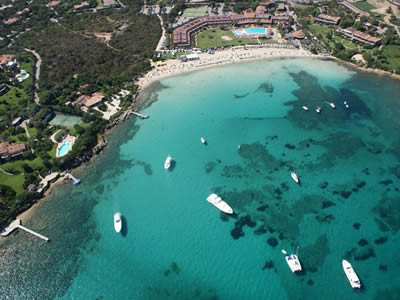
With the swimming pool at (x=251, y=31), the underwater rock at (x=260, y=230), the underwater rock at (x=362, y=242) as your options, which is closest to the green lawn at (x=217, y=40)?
the swimming pool at (x=251, y=31)

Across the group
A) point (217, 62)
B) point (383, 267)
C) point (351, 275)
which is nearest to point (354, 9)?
point (217, 62)

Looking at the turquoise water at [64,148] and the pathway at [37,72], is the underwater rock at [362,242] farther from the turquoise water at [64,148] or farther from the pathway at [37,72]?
the pathway at [37,72]

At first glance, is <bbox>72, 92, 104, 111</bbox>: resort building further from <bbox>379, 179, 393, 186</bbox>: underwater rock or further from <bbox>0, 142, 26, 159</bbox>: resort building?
<bbox>379, 179, 393, 186</bbox>: underwater rock

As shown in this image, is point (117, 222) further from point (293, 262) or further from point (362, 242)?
point (362, 242)

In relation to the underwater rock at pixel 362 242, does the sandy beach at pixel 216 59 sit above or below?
above

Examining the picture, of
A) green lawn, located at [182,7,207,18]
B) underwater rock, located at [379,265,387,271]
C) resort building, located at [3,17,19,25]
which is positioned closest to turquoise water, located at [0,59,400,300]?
underwater rock, located at [379,265,387,271]

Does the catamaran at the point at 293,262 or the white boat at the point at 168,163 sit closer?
the catamaran at the point at 293,262
